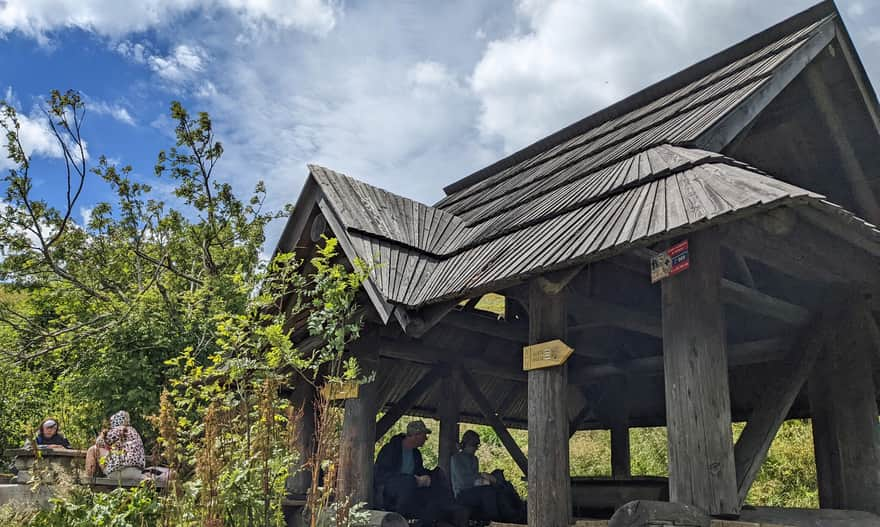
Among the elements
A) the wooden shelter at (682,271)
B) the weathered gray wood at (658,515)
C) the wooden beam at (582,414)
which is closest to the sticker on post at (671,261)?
the wooden shelter at (682,271)

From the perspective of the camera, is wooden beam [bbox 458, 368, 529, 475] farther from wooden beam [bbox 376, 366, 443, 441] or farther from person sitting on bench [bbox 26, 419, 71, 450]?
person sitting on bench [bbox 26, 419, 71, 450]

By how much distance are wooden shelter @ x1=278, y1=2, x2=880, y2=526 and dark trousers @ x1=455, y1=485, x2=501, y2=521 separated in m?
0.95

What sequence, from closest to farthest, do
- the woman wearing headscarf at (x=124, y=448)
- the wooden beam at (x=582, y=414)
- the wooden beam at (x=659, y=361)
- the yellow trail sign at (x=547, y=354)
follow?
the yellow trail sign at (x=547, y=354) < the wooden beam at (x=659, y=361) < the woman wearing headscarf at (x=124, y=448) < the wooden beam at (x=582, y=414)

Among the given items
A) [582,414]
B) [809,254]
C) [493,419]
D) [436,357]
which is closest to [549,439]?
[809,254]

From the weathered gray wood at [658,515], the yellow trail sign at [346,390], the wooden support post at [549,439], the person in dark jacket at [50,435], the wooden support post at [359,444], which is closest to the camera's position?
the weathered gray wood at [658,515]

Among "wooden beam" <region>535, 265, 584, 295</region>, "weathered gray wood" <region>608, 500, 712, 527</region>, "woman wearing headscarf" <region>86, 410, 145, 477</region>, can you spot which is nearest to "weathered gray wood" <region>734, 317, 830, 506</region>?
"weathered gray wood" <region>608, 500, 712, 527</region>

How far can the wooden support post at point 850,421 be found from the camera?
Result: 5891 mm

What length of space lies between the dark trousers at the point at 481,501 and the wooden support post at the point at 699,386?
3457mm

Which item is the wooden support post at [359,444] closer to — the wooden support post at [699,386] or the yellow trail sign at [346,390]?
the yellow trail sign at [346,390]

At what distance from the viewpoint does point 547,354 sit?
5.32 metres

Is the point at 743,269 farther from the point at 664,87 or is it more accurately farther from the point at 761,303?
the point at 664,87

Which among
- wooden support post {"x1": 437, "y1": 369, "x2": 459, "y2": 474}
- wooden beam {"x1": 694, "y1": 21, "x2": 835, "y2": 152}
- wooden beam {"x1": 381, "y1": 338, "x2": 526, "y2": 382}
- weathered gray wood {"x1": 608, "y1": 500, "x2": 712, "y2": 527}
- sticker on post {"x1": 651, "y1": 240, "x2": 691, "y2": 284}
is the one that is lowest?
weathered gray wood {"x1": 608, "y1": 500, "x2": 712, "y2": 527}

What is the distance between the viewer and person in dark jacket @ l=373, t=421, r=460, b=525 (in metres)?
7.27

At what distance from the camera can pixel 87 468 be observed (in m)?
7.36
